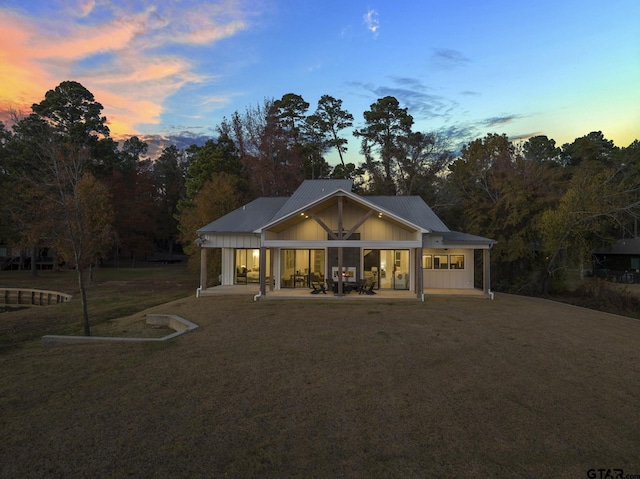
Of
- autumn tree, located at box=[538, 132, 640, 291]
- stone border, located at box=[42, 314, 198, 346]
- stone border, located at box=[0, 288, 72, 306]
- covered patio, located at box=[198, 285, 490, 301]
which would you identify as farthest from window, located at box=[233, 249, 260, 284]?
autumn tree, located at box=[538, 132, 640, 291]

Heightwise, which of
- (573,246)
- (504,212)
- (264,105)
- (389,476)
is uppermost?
(264,105)

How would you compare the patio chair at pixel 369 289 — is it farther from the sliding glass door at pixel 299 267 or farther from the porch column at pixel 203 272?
the porch column at pixel 203 272

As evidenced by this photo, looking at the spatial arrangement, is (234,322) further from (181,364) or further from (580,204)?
(580,204)

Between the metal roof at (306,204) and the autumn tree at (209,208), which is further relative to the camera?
the autumn tree at (209,208)

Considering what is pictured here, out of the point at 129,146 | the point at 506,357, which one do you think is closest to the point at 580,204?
the point at 506,357

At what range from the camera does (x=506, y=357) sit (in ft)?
23.2

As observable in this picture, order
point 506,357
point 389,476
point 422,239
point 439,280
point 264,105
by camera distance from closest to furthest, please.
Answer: point 389,476, point 506,357, point 422,239, point 439,280, point 264,105

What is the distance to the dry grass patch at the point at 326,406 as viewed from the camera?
363 centimetres

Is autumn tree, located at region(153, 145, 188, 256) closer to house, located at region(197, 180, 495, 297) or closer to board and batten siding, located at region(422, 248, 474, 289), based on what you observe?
house, located at region(197, 180, 495, 297)

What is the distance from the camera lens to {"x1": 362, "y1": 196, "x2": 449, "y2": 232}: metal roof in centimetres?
1583

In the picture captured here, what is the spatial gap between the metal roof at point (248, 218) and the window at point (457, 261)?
29.8ft

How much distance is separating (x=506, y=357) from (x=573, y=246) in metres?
16.4

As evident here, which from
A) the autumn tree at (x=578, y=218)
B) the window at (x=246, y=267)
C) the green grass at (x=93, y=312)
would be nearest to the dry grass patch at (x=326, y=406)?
the green grass at (x=93, y=312)

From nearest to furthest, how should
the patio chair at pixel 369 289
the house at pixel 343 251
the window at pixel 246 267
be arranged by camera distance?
the patio chair at pixel 369 289, the house at pixel 343 251, the window at pixel 246 267
